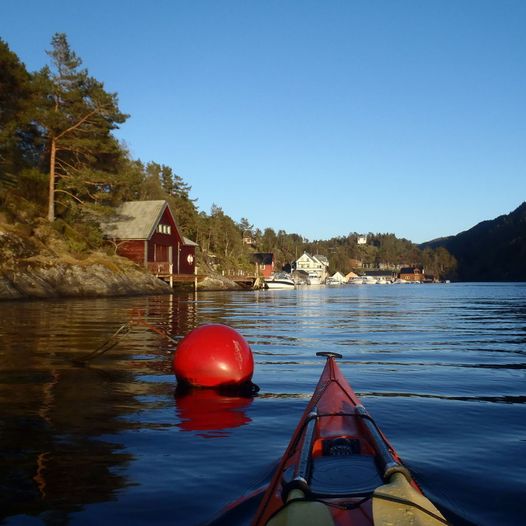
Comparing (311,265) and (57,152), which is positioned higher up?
(57,152)

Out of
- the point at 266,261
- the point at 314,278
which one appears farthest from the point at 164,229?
the point at 314,278

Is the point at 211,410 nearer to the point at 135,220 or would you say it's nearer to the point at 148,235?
the point at 148,235

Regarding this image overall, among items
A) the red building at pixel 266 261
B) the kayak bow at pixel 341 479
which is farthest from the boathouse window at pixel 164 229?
the red building at pixel 266 261

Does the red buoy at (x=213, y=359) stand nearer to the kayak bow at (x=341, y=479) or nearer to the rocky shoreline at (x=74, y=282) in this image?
the kayak bow at (x=341, y=479)

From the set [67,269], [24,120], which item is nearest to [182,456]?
[67,269]

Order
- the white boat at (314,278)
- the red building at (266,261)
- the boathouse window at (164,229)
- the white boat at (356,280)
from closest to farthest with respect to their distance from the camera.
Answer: the boathouse window at (164,229) < the red building at (266,261) < the white boat at (314,278) < the white boat at (356,280)

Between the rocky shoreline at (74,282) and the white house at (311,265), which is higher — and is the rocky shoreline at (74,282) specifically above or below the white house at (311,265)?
below

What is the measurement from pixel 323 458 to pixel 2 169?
3901 centimetres

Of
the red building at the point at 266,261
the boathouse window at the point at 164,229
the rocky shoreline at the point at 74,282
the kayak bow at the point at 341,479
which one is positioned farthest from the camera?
the red building at the point at 266,261

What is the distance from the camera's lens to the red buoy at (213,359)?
668 cm

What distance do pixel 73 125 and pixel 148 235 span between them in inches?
492

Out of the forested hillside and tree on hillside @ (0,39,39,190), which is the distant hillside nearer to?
the forested hillside

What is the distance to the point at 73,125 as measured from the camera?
39.8 m

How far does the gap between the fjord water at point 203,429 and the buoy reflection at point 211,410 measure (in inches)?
1.1
